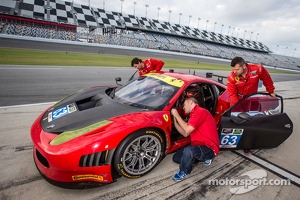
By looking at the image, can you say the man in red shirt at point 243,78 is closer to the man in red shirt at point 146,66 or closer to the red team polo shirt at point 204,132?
the red team polo shirt at point 204,132

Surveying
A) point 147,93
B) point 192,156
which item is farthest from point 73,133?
point 192,156

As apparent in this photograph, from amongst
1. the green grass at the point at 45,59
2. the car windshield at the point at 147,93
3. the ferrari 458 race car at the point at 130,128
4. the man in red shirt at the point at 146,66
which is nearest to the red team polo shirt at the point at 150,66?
the man in red shirt at the point at 146,66

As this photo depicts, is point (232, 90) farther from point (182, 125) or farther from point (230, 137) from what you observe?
point (182, 125)

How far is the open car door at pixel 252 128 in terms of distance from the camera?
2.91 metres

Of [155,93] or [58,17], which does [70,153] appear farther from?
[58,17]

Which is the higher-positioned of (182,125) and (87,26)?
(87,26)

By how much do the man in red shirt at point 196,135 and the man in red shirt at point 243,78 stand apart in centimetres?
133

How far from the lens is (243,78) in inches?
150

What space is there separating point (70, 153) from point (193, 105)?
1537 millimetres

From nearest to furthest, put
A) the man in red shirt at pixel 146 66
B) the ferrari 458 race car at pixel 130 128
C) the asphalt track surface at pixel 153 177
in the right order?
the ferrari 458 race car at pixel 130 128 < the asphalt track surface at pixel 153 177 < the man in red shirt at pixel 146 66

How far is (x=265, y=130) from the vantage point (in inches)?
119

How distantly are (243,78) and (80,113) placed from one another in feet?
9.95

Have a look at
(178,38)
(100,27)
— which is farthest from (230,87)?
(178,38)

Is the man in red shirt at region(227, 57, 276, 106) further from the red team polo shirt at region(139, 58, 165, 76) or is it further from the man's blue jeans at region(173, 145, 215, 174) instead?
the red team polo shirt at region(139, 58, 165, 76)
